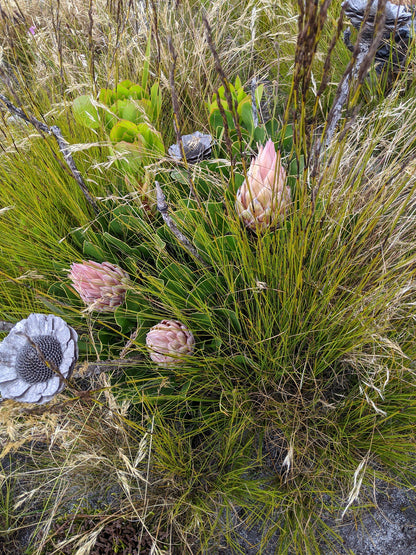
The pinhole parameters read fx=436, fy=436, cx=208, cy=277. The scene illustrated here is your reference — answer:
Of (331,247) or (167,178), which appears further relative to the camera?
(167,178)

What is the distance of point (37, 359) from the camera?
3.10ft

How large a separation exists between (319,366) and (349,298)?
19 cm

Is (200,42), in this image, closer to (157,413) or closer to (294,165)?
(294,165)

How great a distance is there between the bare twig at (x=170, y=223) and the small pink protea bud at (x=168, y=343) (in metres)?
0.18

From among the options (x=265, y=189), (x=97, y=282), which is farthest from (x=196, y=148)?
(x=97, y=282)

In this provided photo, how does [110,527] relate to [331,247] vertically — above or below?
below

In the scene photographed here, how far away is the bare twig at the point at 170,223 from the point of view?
91cm

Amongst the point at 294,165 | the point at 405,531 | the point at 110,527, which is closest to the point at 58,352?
the point at 110,527

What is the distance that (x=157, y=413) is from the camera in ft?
3.43

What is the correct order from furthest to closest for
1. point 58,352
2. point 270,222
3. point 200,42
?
point 200,42 → point 270,222 → point 58,352

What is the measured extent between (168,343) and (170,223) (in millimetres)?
297

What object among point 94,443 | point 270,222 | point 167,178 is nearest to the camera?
point 270,222

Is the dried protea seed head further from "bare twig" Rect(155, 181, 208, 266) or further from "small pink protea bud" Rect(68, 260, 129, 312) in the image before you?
"bare twig" Rect(155, 181, 208, 266)

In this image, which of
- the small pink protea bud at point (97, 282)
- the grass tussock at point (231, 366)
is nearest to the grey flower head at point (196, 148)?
the grass tussock at point (231, 366)
